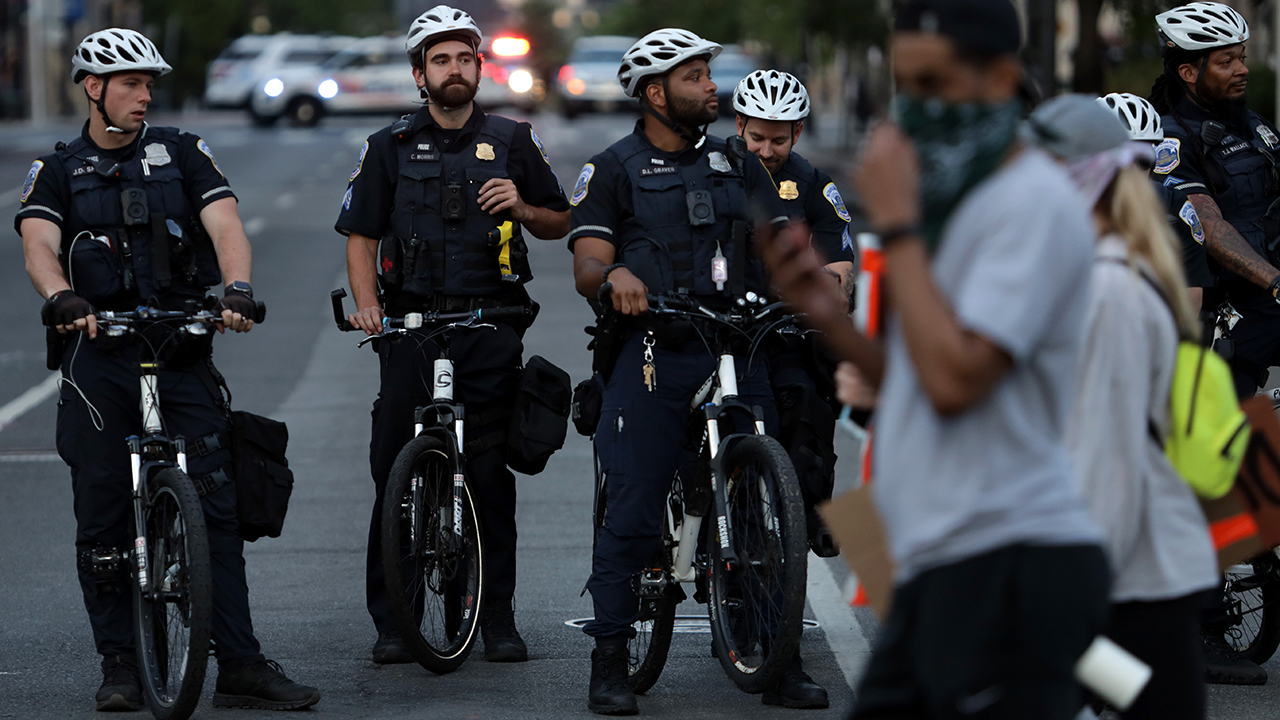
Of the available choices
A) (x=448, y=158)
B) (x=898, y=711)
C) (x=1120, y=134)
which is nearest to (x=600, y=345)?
(x=448, y=158)

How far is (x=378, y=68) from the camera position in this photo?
46719 millimetres

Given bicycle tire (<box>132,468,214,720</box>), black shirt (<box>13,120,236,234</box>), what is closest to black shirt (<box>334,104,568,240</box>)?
black shirt (<box>13,120,236,234</box>)

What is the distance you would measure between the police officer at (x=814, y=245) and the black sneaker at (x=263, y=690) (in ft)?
5.76

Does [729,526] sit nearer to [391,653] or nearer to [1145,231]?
[391,653]

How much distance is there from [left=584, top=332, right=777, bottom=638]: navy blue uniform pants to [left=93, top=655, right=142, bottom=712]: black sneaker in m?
1.47

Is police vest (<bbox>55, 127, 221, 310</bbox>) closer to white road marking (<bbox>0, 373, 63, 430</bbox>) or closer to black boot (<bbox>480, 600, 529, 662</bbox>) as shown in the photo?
black boot (<bbox>480, 600, 529, 662</bbox>)

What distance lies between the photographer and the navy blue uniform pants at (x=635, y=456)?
6.11 m

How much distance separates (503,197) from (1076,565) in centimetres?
394

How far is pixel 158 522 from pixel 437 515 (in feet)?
3.37

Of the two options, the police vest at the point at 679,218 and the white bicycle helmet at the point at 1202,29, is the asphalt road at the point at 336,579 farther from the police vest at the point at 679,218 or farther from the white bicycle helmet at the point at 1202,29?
the white bicycle helmet at the point at 1202,29

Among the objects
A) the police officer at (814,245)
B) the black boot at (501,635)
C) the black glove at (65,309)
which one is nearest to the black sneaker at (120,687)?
the black glove at (65,309)

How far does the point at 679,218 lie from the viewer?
20.4 feet

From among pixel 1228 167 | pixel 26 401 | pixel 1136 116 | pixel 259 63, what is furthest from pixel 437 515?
pixel 259 63

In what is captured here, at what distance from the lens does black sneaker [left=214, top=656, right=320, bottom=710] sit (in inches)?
238
